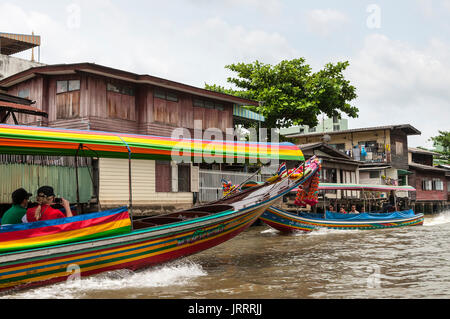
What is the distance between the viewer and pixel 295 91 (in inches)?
986

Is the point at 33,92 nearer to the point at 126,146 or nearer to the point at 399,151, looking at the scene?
the point at 126,146

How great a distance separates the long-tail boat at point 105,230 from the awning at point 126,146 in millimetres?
16

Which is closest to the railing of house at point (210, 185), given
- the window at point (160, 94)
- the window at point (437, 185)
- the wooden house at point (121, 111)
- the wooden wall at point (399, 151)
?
the wooden house at point (121, 111)

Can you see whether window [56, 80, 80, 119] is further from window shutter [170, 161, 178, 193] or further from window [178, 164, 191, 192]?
window [178, 164, 191, 192]

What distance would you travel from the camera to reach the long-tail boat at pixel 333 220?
16.0m

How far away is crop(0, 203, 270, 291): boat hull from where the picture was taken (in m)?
5.98

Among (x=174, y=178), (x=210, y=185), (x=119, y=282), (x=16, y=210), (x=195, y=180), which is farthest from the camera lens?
(x=210, y=185)

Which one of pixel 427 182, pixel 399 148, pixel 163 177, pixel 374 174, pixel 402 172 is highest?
pixel 399 148

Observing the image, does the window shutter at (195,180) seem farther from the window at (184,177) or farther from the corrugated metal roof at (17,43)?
the corrugated metal roof at (17,43)

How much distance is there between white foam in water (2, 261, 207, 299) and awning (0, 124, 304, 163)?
2.20 m

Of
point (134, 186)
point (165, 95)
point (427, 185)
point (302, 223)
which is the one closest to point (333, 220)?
point (302, 223)

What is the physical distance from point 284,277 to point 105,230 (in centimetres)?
342

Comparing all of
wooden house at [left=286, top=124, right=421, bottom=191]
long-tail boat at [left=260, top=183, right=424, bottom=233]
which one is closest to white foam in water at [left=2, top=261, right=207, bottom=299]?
long-tail boat at [left=260, top=183, right=424, bottom=233]
